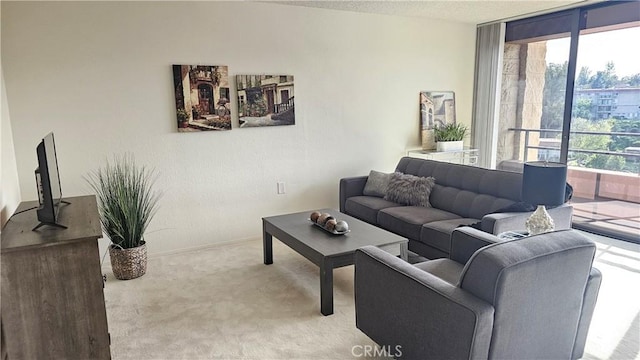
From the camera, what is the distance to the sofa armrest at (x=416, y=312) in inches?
65.9

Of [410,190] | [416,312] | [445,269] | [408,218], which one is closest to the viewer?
[416,312]

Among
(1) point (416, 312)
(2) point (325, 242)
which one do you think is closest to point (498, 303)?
(1) point (416, 312)

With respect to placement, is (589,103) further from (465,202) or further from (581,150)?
(465,202)

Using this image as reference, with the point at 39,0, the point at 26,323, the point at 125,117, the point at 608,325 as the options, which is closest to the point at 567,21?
the point at 608,325

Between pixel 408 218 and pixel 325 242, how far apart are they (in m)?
1.00

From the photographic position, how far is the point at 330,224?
323 cm

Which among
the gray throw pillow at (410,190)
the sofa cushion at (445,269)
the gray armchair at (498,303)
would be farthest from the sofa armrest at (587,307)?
the gray throw pillow at (410,190)

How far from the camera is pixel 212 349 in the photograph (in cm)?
243

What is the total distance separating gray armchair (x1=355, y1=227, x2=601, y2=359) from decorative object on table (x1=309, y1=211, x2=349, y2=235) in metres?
0.98

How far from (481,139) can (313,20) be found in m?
2.83

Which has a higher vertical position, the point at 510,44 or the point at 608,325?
the point at 510,44

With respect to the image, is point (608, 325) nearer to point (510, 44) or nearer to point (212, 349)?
point (212, 349)

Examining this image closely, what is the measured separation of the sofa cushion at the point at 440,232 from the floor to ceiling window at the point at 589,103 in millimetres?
1949

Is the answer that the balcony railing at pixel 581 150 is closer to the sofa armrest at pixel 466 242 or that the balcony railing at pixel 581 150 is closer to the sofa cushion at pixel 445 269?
the sofa armrest at pixel 466 242
